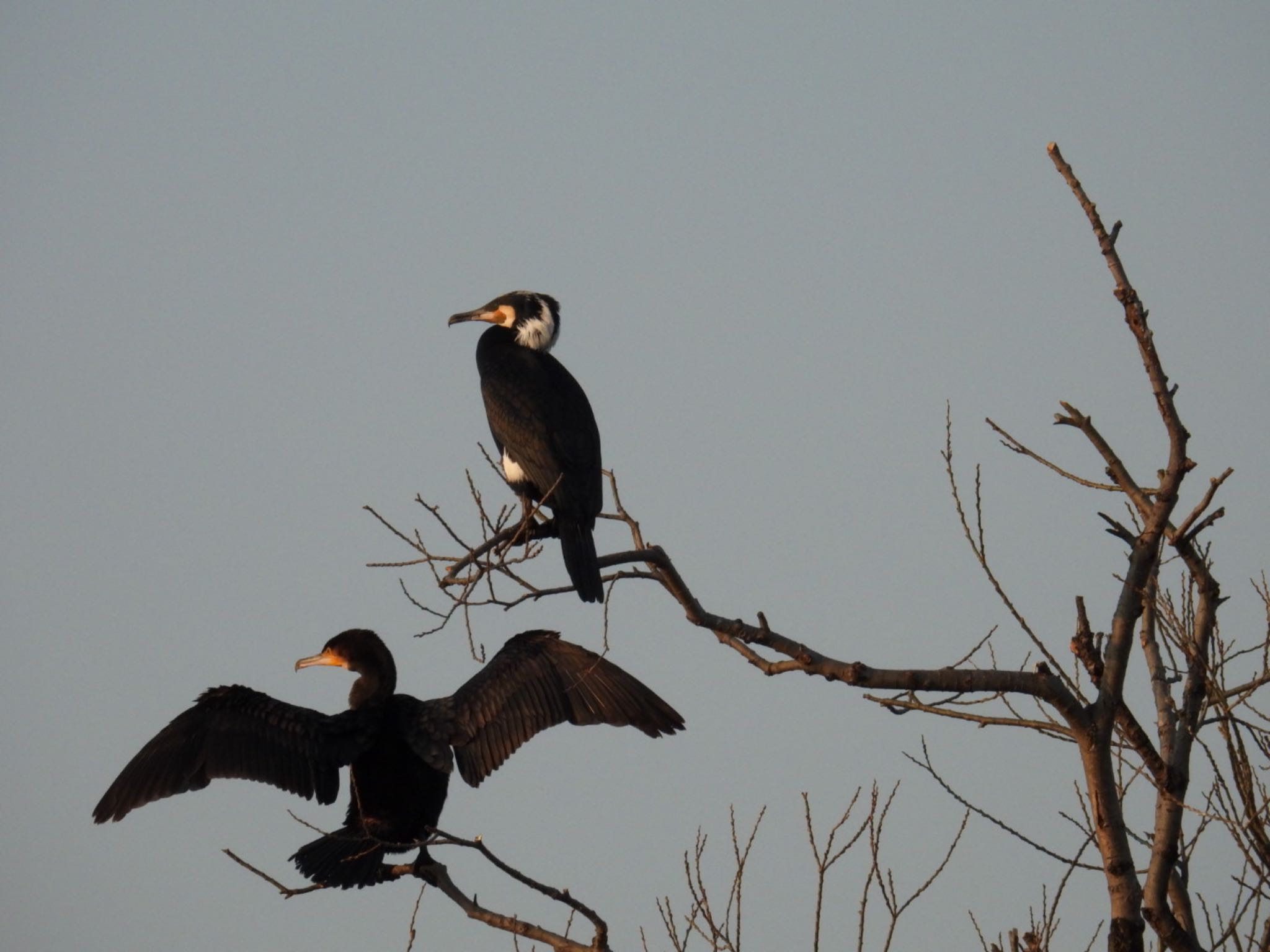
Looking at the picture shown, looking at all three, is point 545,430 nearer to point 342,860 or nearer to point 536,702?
point 536,702

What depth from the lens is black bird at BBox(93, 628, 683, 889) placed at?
518 cm

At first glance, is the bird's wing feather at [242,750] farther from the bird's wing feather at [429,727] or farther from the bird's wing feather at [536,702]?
the bird's wing feather at [536,702]

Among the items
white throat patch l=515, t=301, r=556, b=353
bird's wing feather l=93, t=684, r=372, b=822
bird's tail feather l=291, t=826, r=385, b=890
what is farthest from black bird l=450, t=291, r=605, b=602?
bird's tail feather l=291, t=826, r=385, b=890

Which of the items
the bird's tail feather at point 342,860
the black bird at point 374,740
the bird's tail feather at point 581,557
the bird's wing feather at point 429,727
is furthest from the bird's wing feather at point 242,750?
the bird's tail feather at point 581,557

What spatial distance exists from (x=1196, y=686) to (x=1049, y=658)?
86 cm

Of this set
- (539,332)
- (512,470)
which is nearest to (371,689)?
(512,470)

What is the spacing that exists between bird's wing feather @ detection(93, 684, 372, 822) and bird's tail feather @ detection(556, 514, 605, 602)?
36.2 inches

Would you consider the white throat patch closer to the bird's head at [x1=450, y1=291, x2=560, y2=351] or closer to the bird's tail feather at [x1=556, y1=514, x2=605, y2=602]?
the bird's head at [x1=450, y1=291, x2=560, y2=351]

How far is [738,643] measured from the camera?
3.74m

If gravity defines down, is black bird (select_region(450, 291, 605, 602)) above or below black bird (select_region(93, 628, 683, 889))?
above

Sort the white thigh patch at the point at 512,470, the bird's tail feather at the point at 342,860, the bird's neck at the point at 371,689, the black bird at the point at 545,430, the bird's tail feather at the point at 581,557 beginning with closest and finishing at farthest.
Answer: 1. the bird's tail feather at the point at 342,860
2. the bird's tail feather at the point at 581,557
3. the bird's neck at the point at 371,689
4. the black bird at the point at 545,430
5. the white thigh patch at the point at 512,470

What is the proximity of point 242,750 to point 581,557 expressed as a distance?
1.42m

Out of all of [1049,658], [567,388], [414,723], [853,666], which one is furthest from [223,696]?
[1049,658]

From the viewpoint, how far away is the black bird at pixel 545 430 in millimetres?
5598
